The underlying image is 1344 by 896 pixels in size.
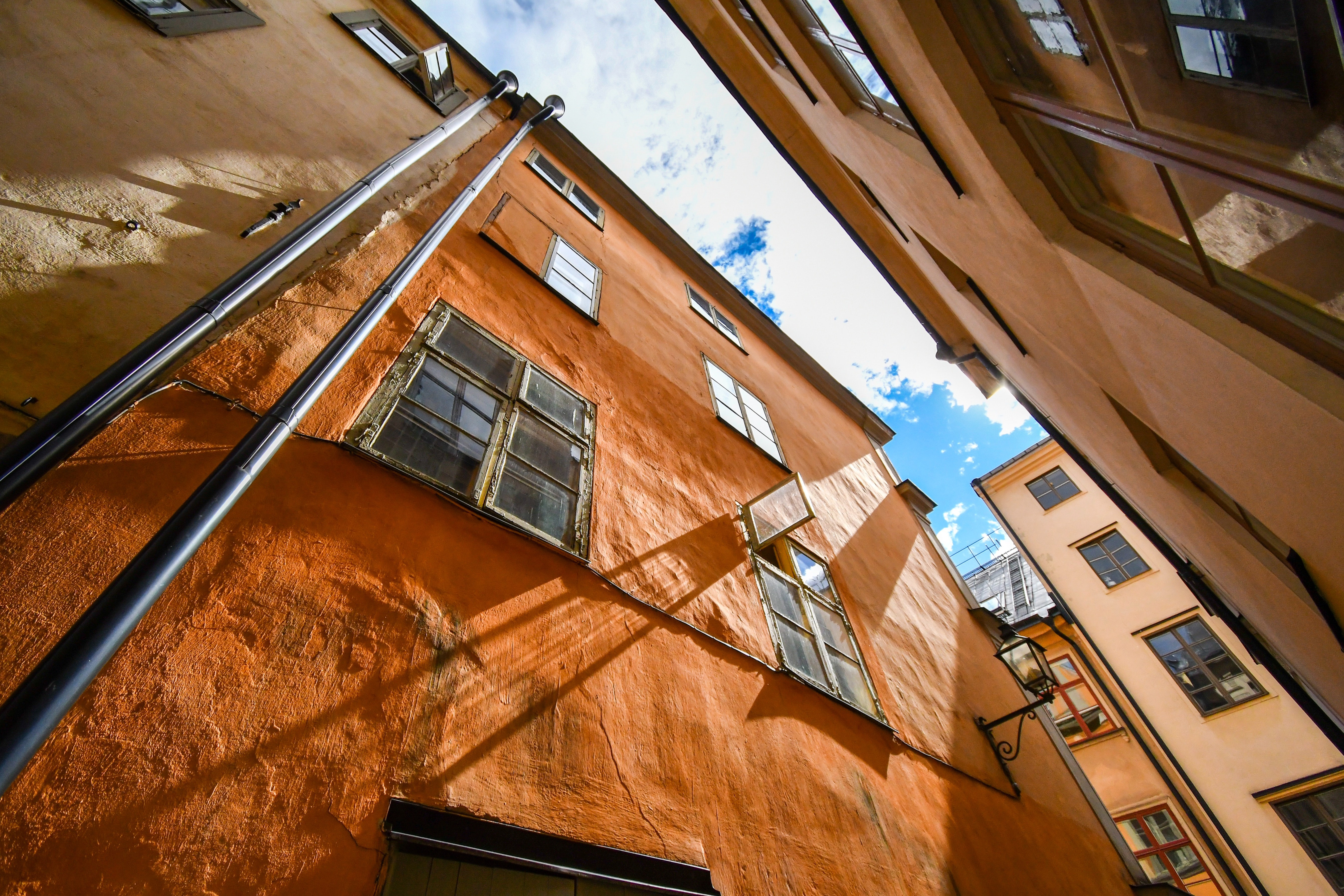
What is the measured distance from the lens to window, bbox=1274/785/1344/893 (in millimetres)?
9656

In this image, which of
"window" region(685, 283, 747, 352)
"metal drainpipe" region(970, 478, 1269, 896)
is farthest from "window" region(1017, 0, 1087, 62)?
"metal drainpipe" region(970, 478, 1269, 896)

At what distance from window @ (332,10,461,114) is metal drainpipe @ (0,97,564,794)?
21.6ft

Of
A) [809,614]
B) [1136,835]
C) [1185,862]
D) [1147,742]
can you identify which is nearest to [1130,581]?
[1147,742]

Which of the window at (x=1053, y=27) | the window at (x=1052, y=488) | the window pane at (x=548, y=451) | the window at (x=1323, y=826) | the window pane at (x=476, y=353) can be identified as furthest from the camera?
the window at (x=1052, y=488)

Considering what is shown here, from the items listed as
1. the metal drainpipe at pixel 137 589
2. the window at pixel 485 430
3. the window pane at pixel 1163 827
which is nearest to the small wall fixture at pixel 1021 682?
the window at pixel 485 430

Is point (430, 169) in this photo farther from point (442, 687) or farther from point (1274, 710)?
point (1274, 710)

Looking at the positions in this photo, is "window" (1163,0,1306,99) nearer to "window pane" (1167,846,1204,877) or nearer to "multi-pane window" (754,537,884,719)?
"multi-pane window" (754,537,884,719)

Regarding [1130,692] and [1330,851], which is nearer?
[1330,851]

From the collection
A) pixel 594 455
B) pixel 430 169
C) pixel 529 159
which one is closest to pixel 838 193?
pixel 529 159

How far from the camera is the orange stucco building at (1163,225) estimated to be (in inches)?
78.8

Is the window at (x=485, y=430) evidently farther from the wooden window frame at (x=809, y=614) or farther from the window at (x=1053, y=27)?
the window at (x=1053, y=27)

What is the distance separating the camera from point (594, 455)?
4.75 meters

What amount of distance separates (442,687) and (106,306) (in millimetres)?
2594

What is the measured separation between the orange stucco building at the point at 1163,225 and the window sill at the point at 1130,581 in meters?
8.19
